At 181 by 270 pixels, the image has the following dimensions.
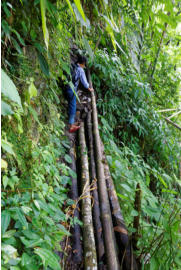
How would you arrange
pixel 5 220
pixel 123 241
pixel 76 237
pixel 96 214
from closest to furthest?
pixel 5 220 → pixel 123 241 → pixel 76 237 → pixel 96 214

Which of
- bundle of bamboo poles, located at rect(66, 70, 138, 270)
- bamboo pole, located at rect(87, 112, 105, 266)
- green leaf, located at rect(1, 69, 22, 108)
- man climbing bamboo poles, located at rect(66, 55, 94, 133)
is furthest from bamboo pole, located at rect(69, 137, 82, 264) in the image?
green leaf, located at rect(1, 69, 22, 108)

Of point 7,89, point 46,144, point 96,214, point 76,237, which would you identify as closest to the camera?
point 7,89

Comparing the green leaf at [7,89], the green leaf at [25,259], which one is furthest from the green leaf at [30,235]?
the green leaf at [7,89]

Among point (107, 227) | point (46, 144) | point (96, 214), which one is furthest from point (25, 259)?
point (46, 144)

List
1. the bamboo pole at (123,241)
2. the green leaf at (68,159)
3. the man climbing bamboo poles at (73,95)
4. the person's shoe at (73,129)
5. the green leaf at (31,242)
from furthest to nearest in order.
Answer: the man climbing bamboo poles at (73,95)
the person's shoe at (73,129)
the green leaf at (68,159)
the bamboo pole at (123,241)
the green leaf at (31,242)

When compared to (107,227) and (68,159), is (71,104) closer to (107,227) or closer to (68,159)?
(68,159)

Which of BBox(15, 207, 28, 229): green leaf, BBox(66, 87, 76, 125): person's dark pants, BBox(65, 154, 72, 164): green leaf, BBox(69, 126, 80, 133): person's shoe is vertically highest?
BBox(66, 87, 76, 125): person's dark pants

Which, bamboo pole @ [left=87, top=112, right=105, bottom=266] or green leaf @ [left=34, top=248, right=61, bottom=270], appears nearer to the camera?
green leaf @ [left=34, top=248, right=61, bottom=270]

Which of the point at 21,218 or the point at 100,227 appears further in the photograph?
the point at 100,227

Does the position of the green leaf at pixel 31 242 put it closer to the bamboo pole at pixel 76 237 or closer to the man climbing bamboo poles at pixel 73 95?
the bamboo pole at pixel 76 237

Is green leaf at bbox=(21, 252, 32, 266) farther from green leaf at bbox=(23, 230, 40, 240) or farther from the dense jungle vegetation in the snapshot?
green leaf at bbox=(23, 230, 40, 240)

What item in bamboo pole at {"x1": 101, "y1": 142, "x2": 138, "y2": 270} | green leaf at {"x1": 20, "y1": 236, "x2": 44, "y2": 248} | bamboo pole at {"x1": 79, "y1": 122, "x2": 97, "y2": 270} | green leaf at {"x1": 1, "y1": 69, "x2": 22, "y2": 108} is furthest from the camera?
bamboo pole at {"x1": 79, "y1": 122, "x2": 97, "y2": 270}

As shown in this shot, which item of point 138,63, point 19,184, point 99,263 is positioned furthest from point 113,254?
point 138,63

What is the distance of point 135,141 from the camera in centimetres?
499
